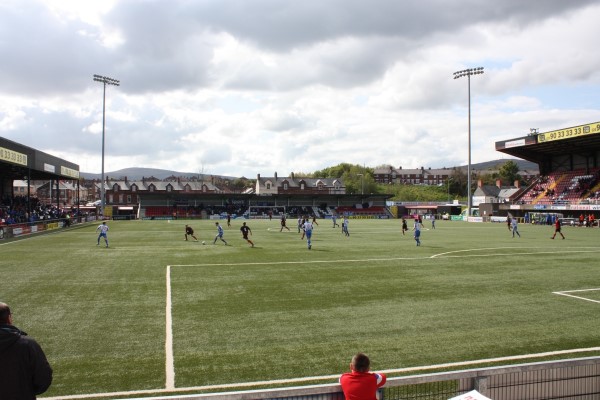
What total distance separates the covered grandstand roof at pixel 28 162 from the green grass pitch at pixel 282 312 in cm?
1741

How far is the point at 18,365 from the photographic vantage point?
170 inches

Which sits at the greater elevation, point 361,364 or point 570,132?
point 570,132

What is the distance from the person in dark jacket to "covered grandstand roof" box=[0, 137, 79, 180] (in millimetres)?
37874

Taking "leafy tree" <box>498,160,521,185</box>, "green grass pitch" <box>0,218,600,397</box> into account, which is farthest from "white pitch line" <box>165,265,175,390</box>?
"leafy tree" <box>498,160,521,185</box>

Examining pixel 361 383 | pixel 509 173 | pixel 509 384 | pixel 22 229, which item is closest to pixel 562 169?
pixel 22 229

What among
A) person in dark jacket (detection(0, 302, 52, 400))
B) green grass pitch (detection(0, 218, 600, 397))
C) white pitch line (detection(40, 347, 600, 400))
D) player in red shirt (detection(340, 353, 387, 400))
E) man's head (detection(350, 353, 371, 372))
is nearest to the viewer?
person in dark jacket (detection(0, 302, 52, 400))

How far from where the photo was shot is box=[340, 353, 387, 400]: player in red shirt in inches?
183

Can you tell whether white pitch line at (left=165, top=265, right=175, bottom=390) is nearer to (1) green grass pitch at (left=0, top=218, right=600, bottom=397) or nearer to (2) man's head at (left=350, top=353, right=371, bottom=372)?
(1) green grass pitch at (left=0, top=218, right=600, bottom=397)

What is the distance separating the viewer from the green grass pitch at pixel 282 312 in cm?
910

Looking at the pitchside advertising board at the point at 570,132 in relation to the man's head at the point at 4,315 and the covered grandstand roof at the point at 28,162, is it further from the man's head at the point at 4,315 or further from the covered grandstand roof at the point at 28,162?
the man's head at the point at 4,315

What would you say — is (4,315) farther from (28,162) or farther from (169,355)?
(28,162)

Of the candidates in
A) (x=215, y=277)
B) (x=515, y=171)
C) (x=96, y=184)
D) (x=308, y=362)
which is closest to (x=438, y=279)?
(x=215, y=277)

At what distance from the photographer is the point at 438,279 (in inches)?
719

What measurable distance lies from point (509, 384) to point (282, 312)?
332 inches
